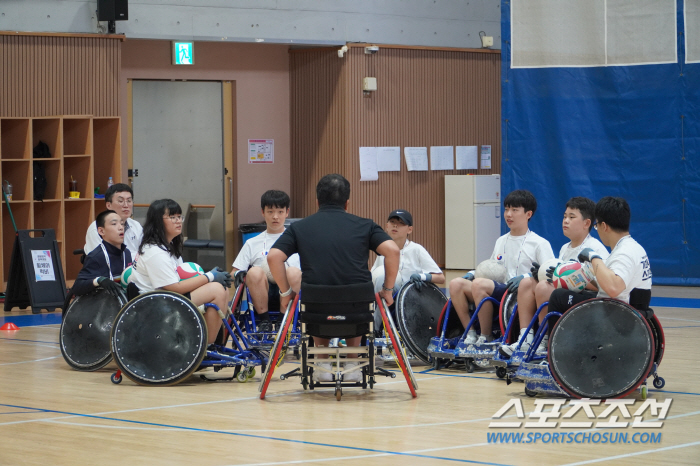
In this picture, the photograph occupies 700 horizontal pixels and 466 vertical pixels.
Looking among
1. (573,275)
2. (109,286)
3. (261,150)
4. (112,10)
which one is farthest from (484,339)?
(261,150)

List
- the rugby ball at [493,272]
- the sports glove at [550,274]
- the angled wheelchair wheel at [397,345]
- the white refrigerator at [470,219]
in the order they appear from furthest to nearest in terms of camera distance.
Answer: the white refrigerator at [470,219] → the rugby ball at [493,272] → the sports glove at [550,274] → the angled wheelchair wheel at [397,345]

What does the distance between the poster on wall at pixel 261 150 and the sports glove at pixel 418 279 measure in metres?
6.72

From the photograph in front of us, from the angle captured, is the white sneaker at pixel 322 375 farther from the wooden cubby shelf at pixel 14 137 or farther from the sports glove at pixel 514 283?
the wooden cubby shelf at pixel 14 137

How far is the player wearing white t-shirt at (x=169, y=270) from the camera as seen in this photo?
584 centimetres

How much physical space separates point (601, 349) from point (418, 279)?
1780 millimetres

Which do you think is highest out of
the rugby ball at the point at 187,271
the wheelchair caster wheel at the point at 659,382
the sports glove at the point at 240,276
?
the rugby ball at the point at 187,271

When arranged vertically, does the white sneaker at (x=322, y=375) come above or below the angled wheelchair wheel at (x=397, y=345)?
below

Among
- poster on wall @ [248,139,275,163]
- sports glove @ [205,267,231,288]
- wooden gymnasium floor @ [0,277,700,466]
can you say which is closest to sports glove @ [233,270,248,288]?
wooden gymnasium floor @ [0,277,700,466]

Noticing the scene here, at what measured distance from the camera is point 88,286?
636 cm

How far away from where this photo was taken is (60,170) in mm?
10945

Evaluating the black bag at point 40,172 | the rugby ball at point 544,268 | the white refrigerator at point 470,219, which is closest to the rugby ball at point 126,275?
the rugby ball at point 544,268

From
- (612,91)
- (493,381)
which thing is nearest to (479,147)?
(612,91)

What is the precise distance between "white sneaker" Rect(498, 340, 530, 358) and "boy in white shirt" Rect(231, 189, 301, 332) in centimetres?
166

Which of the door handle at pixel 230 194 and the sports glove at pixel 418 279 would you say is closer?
the sports glove at pixel 418 279
